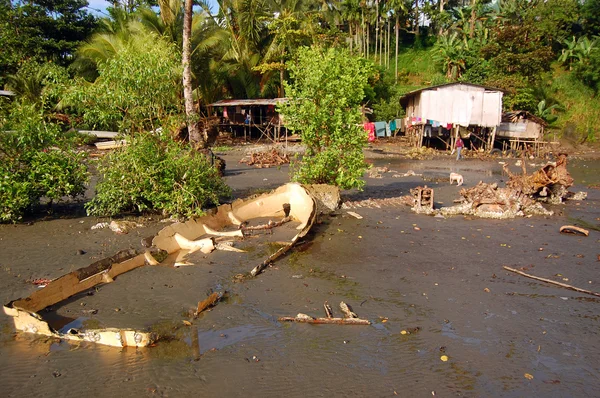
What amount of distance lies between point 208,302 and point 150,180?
500 centimetres

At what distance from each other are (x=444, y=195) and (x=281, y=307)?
34.8ft

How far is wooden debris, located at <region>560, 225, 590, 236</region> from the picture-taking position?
36.1 ft

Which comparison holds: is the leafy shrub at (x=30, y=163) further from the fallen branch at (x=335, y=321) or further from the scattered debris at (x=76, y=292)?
the fallen branch at (x=335, y=321)

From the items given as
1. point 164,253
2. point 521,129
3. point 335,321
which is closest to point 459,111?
point 521,129

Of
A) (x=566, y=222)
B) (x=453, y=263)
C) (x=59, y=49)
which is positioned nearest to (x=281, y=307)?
(x=453, y=263)

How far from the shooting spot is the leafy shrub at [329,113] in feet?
41.6

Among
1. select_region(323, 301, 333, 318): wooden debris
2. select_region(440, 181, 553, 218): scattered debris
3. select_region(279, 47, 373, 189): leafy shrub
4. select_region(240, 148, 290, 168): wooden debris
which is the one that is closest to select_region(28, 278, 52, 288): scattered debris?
select_region(323, 301, 333, 318): wooden debris

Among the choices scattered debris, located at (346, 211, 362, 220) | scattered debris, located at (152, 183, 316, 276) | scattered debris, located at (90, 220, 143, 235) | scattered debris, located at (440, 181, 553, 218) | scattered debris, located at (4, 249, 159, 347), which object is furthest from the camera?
scattered debris, located at (440, 181, 553, 218)

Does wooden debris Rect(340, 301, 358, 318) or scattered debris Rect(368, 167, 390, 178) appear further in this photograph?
scattered debris Rect(368, 167, 390, 178)

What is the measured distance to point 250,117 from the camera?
3234 cm

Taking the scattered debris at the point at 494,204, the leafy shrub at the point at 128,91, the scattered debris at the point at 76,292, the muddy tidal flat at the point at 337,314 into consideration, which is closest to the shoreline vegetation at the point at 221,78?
the leafy shrub at the point at 128,91

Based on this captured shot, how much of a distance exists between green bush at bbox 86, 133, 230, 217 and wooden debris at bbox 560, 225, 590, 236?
8.34m

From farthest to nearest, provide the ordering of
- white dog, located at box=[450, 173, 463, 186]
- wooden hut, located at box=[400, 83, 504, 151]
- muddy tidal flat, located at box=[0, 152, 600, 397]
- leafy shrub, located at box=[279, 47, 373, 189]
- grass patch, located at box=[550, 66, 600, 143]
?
grass patch, located at box=[550, 66, 600, 143] < wooden hut, located at box=[400, 83, 504, 151] < white dog, located at box=[450, 173, 463, 186] < leafy shrub, located at box=[279, 47, 373, 189] < muddy tidal flat, located at box=[0, 152, 600, 397]

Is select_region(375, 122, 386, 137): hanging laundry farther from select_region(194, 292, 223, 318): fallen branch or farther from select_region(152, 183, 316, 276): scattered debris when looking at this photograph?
select_region(194, 292, 223, 318): fallen branch
